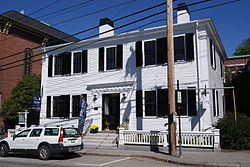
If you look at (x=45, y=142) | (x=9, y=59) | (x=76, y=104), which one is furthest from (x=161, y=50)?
(x=9, y=59)

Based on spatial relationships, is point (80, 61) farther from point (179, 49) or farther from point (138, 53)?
point (179, 49)

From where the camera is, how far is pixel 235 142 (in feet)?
43.5

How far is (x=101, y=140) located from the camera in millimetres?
16250

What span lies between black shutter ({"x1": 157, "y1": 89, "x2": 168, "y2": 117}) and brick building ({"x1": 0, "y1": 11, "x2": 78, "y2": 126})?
41.3 ft

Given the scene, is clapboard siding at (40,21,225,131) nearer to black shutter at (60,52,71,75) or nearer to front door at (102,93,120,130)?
front door at (102,93,120,130)

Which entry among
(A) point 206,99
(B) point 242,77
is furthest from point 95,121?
(B) point 242,77

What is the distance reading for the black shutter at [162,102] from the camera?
1592 cm

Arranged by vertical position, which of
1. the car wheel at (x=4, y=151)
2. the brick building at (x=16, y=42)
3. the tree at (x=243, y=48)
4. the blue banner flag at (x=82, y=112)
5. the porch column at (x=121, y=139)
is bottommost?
the car wheel at (x=4, y=151)

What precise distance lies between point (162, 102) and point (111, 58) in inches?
202

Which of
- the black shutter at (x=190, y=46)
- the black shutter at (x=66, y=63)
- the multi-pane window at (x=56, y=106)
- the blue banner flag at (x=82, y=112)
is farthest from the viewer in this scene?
the black shutter at (x=66, y=63)

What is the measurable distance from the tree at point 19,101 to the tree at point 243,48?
35.1 metres

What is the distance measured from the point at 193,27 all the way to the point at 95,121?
9.10 m

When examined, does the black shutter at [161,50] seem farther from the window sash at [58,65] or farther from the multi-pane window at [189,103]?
the window sash at [58,65]

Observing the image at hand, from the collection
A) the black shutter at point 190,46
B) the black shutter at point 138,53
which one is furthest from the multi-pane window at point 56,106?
the black shutter at point 190,46
